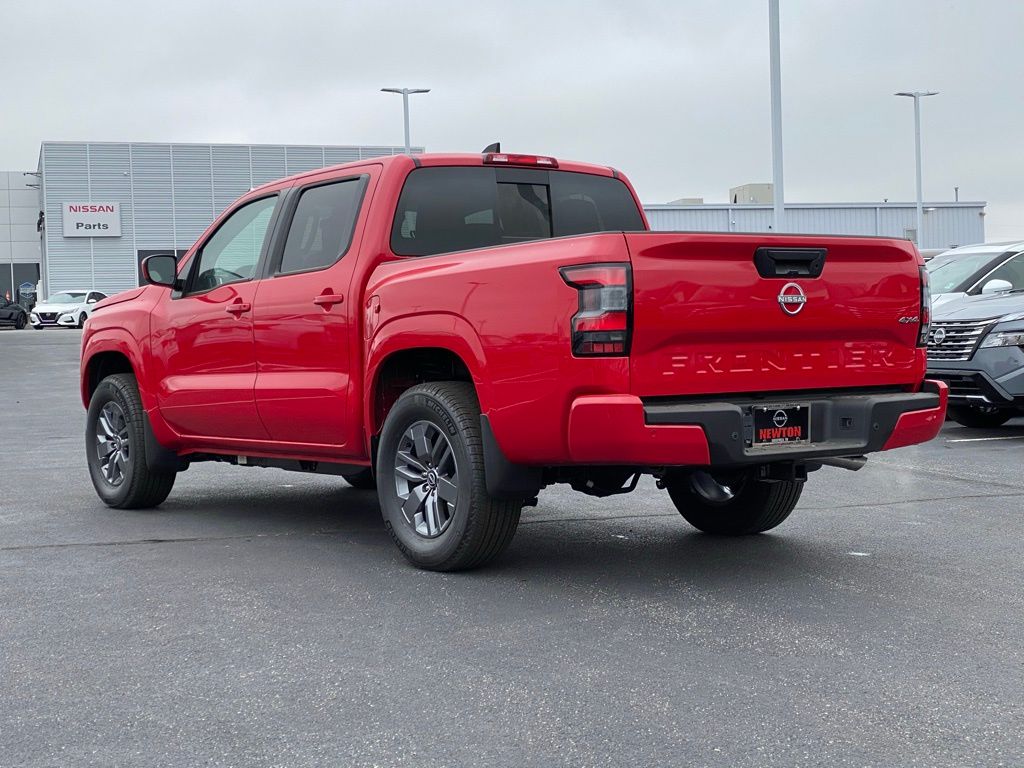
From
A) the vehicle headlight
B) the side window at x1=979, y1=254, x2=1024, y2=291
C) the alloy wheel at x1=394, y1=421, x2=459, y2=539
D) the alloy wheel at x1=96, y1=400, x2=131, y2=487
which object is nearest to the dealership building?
the side window at x1=979, y1=254, x2=1024, y2=291

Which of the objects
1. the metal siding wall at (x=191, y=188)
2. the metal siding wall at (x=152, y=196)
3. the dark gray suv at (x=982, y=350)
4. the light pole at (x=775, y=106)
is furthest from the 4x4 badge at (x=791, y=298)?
the metal siding wall at (x=152, y=196)

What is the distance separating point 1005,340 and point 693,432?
26.1ft

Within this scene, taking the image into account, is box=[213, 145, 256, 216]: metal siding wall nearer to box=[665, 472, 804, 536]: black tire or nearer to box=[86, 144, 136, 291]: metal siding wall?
box=[86, 144, 136, 291]: metal siding wall

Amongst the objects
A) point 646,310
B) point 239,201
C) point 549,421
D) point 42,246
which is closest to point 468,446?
point 549,421

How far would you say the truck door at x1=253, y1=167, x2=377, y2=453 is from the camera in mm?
6664

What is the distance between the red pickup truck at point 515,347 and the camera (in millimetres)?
5344

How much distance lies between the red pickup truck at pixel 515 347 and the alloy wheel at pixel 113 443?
1.69ft

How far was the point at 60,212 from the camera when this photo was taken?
6500 centimetres

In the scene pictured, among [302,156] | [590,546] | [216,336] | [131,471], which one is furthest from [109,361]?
[302,156]

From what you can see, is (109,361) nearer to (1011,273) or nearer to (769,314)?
(769,314)

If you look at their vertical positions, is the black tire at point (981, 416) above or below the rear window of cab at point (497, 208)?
below

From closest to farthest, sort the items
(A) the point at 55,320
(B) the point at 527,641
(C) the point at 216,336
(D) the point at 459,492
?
(B) the point at 527,641, (D) the point at 459,492, (C) the point at 216,336, (A) the point at 55,320

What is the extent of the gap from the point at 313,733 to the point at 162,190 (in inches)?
2552

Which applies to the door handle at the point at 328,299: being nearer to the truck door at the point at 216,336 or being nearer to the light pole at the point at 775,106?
the truck door at the point at 216,336
